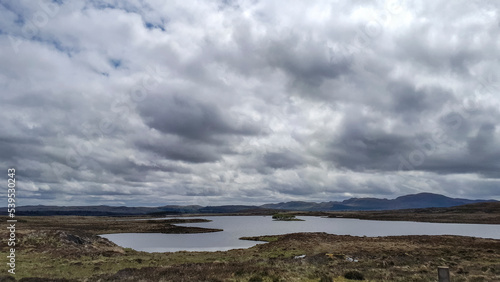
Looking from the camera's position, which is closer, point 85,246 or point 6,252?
point 6,252

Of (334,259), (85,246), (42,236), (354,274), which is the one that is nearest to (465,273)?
(354,274)

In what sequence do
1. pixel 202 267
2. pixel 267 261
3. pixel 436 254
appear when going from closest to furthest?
pixel 202 267
pixel 267 261
pixel 436 254

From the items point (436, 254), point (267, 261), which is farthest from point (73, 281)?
point (436, 254)

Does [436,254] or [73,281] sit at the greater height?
[73,281]

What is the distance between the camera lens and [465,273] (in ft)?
86.8

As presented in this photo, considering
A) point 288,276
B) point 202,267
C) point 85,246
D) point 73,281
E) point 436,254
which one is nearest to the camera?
point 73,281

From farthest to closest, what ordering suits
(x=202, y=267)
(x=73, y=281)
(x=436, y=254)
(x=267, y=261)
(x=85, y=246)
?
(x=85, y=246) → (x=436, y=254) → (x=267, y=261) → (x=202, y=267) → (x=73, y=281)

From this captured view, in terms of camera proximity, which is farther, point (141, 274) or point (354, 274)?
point (141, 274)

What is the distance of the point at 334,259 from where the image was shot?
3697cm

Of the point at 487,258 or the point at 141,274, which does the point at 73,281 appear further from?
the point at 487,258

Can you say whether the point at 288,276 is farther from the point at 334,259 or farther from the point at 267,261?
the point at 334,259

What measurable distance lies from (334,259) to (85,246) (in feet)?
131

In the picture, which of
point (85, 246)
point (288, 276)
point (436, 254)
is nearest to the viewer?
point (288, 276)

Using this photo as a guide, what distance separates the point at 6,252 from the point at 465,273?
53129mm
